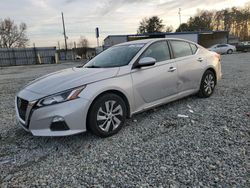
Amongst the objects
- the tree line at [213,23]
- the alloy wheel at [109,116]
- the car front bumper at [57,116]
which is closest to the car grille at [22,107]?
the car front bumper at [57,116]

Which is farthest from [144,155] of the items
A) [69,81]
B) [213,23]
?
[213,23]

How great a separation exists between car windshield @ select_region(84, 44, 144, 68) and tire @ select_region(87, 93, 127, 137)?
0.72 meters

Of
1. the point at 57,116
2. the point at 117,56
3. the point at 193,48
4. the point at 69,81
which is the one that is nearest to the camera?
the point at 57,116

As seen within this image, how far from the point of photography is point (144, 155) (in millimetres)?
2834

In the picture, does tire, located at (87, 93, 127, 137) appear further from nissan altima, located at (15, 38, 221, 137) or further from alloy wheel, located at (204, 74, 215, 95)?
alloy wheel, located at (204, 74, 215, 95)

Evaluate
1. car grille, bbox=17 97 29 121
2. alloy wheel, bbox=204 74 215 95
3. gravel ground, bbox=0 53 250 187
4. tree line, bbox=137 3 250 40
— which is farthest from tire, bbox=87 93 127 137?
tree line, bbox=137 3 250 40

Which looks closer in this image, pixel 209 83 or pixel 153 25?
pixel 209 83

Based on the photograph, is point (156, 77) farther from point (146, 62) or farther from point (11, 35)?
point (11, 35)

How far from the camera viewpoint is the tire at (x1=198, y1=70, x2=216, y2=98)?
502cm

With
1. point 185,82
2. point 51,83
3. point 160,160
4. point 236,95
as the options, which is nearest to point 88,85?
point 51,83

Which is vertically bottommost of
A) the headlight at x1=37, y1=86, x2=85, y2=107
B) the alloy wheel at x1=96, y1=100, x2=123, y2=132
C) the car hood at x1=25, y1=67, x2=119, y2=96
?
the alloy wheel at x1=96, y1=100, x2=123, y2=132

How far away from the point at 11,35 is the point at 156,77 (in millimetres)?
68178

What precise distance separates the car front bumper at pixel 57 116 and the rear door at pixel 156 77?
104 cm

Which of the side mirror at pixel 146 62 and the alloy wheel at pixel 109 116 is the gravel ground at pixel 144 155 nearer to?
the alloy wheel at pixel 109 116
